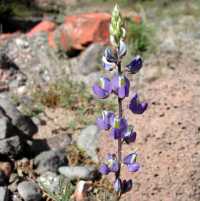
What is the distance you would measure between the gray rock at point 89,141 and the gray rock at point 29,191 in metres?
0.69

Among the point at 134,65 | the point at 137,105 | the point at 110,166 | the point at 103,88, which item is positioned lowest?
the point at 110,166

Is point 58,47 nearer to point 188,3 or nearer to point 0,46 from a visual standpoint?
point 0,46

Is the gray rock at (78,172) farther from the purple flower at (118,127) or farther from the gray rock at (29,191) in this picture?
the purple flower at (118,127)

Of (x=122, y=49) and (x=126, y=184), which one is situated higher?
(x=122, y=49)

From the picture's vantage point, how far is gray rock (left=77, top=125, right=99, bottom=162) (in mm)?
5098

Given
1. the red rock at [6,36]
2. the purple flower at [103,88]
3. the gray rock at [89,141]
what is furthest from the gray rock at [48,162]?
the red rock at [6,36]

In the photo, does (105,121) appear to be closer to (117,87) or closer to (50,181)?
(117,87)

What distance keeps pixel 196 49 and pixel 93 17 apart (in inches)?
50.2

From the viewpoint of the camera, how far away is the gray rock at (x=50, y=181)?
4.50 meters

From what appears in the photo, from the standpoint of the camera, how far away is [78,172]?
15.6 feet

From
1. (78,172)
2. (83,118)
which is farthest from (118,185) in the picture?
(83,118)

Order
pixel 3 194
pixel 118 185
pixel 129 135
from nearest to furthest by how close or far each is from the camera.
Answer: pixel 129 135 → pixel 118 185 → pixel 3 194

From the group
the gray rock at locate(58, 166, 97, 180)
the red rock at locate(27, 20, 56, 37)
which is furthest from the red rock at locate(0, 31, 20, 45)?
the gray rock at locate(58, 166, 97, 180)

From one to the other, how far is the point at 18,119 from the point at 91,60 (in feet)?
5.22
